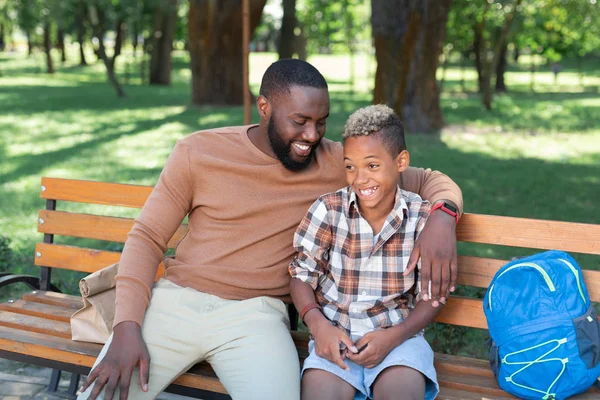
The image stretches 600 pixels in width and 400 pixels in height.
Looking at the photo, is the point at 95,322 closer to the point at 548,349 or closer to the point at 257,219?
the point at 257,219

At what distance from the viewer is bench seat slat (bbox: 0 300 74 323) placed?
152 inches

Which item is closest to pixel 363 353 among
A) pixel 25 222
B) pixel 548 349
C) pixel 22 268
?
pixel 548 349

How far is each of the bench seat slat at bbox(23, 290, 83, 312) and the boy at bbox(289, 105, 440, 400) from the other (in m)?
1.44

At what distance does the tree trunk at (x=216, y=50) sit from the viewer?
17.7 metres

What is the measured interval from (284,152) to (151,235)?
688mm

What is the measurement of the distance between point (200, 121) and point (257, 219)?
12.8 m

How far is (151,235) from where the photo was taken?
3385 millimetres

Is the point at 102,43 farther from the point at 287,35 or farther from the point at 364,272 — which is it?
the point at 364,272

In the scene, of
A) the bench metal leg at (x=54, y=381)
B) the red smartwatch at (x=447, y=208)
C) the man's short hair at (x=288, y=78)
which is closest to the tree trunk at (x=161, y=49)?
the bench metal leg at (x=54, y=381)

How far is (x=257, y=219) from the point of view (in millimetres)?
3428

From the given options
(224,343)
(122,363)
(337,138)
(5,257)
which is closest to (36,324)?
(122,363)

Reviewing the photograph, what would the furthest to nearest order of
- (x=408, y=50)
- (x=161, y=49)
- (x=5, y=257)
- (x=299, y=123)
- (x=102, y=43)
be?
(x=161, y=49) < (x=102, y=43) < (x=408, y=50) < (x=5, y=257) < (x=299, y=123)

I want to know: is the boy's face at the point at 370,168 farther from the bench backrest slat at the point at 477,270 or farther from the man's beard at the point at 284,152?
the bench backrest slat at the point at 477,270

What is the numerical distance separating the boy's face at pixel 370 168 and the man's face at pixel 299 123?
0.77 feet
